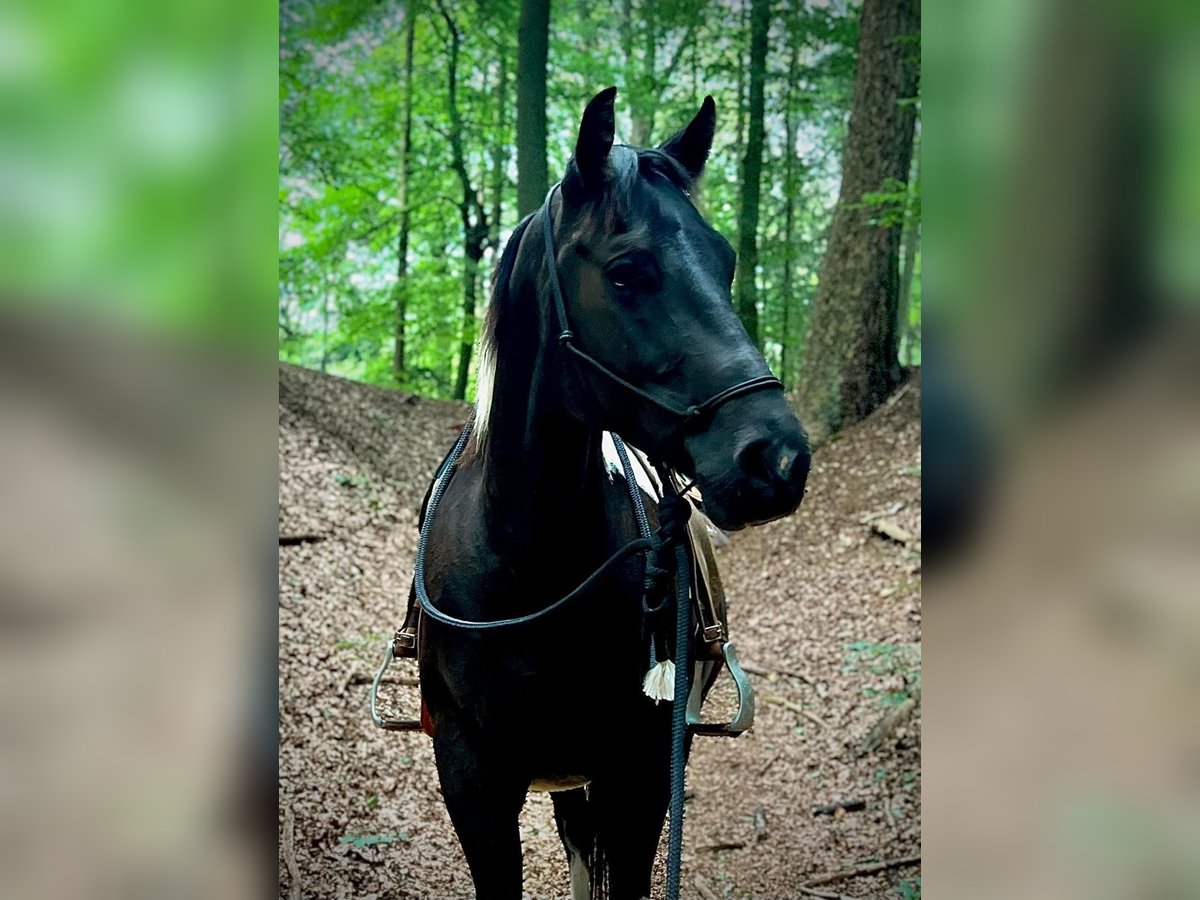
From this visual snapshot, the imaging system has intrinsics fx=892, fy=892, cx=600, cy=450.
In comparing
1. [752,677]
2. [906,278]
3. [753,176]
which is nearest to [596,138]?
[753,176]

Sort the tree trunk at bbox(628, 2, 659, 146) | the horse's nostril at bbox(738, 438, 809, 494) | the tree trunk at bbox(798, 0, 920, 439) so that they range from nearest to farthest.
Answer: the horse's nostril at bbox(738, 438, 809, 494), the tree trunk at bbox(628, 2, 659, 146), the tree trunk at bbox(798, 0, 920, 439)

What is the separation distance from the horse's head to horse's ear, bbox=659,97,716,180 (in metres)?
0.07

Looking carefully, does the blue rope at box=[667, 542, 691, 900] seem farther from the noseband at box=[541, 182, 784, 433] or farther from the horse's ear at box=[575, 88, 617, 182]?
the horse's ear at box=[575, 88, 617, 182]

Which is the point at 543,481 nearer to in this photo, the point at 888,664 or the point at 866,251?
the point at 888,664

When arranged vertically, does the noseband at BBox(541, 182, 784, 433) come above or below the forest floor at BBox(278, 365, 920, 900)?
above

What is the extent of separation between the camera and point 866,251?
13.6ft

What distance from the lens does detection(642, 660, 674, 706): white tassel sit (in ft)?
4.91

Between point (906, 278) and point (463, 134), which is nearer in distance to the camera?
point (463, 134)

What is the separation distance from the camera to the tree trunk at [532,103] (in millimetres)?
3508

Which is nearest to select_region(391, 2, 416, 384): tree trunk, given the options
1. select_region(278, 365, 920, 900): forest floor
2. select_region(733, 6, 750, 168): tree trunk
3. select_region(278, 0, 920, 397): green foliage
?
select_region(278, 0, 920, 397): green foliage

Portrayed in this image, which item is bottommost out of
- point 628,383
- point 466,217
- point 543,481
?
point 543,481

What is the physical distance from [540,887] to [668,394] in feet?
6.40

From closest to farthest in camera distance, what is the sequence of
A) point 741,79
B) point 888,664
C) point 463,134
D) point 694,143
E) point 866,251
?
point 694,143, point 888,664, point 741,79, point 463,134, point 866,251

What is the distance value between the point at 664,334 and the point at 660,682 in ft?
1.98
